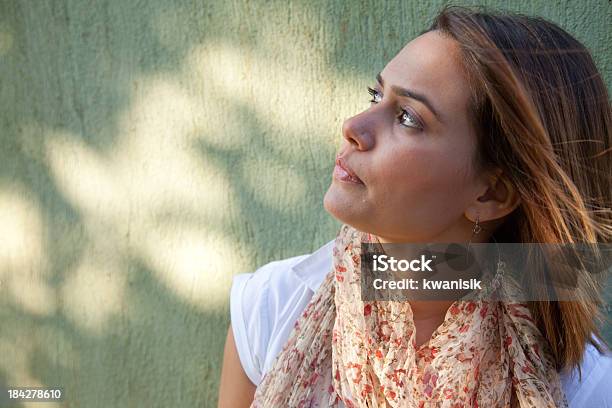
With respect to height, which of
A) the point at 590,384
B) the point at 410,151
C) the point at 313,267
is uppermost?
the point at 410,151

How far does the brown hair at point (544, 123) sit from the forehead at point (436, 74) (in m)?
0.02

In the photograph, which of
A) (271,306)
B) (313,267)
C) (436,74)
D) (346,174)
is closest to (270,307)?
(271,306)

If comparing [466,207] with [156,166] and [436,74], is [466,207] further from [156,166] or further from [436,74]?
[156,166]

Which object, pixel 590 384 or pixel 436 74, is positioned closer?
pixel 436 74

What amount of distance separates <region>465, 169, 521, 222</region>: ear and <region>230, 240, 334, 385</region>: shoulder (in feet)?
1.53

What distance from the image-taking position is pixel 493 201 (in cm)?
191

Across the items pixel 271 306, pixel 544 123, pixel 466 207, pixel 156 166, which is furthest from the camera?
pixel 156 166

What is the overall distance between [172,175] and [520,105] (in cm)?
126

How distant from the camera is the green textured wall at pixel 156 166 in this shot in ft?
8.22

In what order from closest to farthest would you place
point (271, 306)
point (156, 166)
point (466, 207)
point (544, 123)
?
point (544, 123) < point (466, 207) < point (271, 306) < point (156, 166)

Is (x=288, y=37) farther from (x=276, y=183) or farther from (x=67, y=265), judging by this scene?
(x=67, y=265)

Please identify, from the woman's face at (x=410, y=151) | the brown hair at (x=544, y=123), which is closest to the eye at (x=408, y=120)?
the woman's face at (x=410, y=151)

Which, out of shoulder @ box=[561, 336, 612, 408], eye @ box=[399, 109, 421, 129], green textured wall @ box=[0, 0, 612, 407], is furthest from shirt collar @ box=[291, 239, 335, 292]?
shoulder @ box=[561, 336, 612, 408]

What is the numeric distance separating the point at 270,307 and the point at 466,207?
23.7 inches
